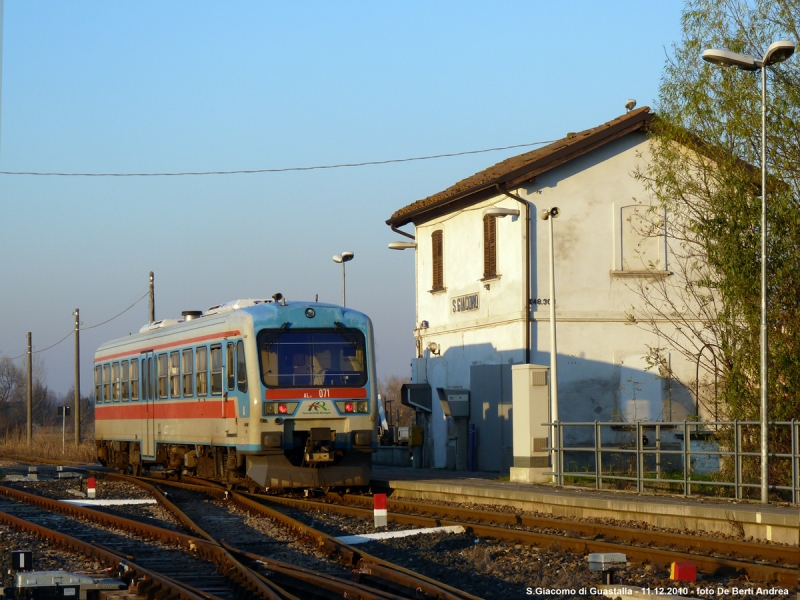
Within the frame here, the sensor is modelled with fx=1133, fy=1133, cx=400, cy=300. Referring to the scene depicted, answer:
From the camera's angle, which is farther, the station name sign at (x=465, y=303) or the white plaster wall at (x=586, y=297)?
the station name sign at (x=465, y=303)

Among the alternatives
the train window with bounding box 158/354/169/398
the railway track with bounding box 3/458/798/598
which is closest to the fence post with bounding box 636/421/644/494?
the railway track with bounding box 3/458/798/598

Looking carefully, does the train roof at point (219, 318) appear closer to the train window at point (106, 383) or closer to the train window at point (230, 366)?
the train window at point (230, 366)

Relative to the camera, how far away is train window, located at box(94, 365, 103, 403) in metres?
28.9

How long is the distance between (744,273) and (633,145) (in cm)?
841

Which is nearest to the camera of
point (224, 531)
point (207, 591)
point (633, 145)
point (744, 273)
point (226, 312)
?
point (207, 591)

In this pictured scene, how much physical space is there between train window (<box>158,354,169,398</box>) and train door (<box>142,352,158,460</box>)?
33 cm

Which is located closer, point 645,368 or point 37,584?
point 37,584

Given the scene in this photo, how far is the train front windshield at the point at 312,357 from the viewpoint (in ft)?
62.2

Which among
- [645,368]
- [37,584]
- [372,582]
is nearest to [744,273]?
[645,368]

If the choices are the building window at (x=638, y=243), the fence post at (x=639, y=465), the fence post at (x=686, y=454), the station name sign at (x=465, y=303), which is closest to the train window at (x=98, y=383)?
the station name sign at (x=465, y=303)

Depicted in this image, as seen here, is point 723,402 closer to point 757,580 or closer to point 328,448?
point 328,448

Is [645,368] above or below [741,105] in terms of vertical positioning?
below

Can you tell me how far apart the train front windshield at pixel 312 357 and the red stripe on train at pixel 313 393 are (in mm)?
90

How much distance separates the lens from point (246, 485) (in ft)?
69.2
